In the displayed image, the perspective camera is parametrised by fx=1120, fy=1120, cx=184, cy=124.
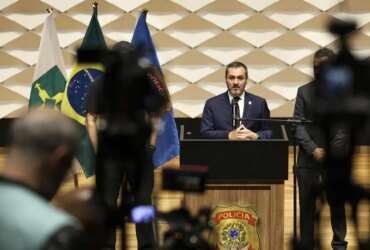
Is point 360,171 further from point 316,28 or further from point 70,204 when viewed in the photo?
point 70,204

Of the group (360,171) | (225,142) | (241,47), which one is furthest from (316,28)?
(225,142)

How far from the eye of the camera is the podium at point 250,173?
8.05m

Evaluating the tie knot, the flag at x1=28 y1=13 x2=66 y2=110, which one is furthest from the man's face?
the flag at x1=28 y1=13 x2=66 y2=110

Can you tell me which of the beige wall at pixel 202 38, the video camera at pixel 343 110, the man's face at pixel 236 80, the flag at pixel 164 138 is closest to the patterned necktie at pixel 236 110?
the man's face at pixel 236 80

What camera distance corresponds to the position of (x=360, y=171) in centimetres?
1126

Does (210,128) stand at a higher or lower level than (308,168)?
higher

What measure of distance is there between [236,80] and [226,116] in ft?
0.92

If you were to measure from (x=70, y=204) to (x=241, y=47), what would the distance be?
8.92 metres

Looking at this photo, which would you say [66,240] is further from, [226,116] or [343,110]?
[226,116]

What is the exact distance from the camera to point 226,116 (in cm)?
834

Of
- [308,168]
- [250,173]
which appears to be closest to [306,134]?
[308,168]

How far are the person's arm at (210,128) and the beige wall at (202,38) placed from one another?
3916 millimetres

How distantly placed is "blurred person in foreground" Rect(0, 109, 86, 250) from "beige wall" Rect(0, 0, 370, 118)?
8.93 meters

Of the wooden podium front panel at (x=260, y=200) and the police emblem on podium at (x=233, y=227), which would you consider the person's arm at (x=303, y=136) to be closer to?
the wooden podium front panel at (x=260, y=200)
